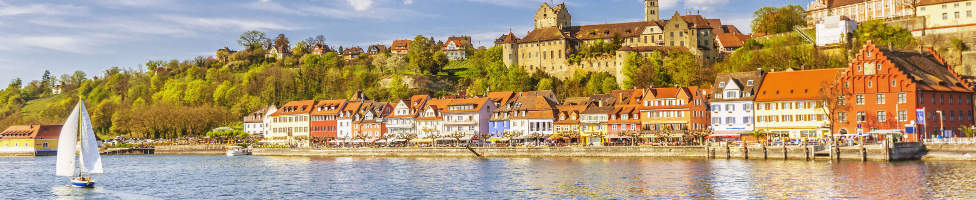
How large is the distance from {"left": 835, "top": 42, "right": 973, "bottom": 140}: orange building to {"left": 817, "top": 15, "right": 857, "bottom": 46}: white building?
21.4 meters

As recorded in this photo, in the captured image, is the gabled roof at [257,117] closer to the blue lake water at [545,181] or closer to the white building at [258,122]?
the white building at [258,122]

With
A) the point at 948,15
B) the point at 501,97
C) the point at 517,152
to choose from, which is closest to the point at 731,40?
the point at 948,15

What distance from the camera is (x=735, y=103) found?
82.4 m

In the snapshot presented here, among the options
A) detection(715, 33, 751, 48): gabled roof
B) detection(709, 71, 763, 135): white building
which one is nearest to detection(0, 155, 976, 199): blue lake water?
detection(709, 71, 763, 135): white building

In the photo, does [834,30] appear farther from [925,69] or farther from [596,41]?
[596,41]

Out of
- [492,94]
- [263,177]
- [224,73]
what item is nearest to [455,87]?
[492,94]

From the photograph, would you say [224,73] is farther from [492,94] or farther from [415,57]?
[492,94]

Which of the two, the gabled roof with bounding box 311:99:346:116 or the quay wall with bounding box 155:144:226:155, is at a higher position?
the gabled roof with bounding box 311:99:346:116

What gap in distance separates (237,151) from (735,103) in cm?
5777

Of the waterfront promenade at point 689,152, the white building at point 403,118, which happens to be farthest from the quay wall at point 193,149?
the white building at point 403,118

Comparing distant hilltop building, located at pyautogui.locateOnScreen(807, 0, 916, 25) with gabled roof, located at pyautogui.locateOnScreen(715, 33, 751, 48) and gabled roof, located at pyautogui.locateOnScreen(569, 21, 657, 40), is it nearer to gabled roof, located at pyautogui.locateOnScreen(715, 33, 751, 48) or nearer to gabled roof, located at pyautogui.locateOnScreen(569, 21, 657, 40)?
gabled roof, located at pyautogui.locateOnScreen(715, 33, 751, 48)

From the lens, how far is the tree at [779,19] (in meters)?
113

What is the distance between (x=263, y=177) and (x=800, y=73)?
146ft

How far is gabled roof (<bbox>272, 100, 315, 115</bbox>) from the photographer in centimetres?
12262
